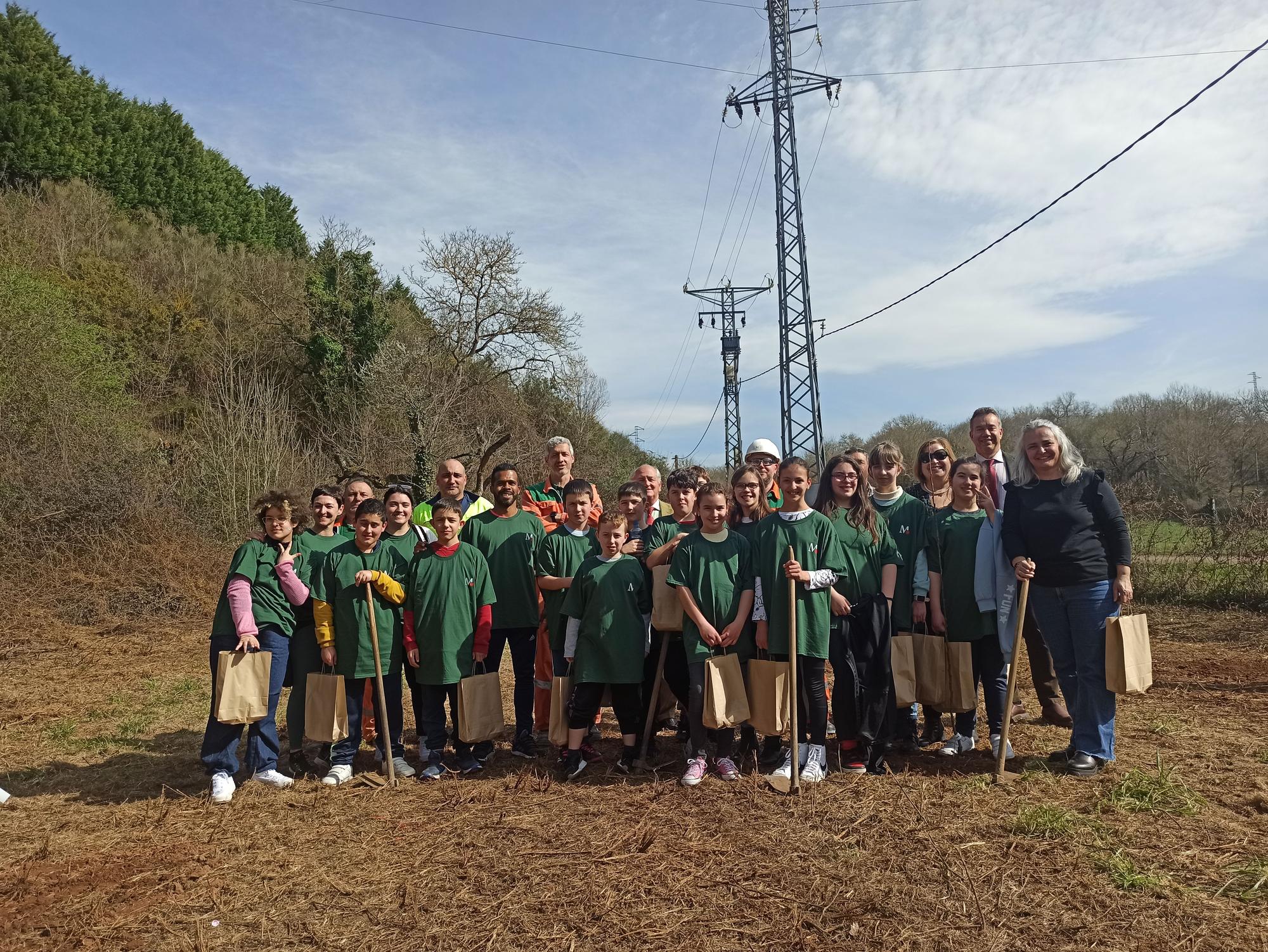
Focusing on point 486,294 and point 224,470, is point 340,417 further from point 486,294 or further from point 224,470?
point 224,470

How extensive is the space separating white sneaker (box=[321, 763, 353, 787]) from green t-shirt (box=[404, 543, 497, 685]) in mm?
751

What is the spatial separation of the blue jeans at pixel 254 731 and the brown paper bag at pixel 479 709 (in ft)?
3.96

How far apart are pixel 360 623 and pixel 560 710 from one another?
4.64ft

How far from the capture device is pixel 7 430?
41.9ft

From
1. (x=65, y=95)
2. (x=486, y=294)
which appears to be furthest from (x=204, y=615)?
(x=65, y=95)

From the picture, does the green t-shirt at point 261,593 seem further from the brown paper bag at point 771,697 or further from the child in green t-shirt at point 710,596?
Result: the brown paper bag at point 771,697

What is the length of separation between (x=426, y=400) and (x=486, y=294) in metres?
4.80

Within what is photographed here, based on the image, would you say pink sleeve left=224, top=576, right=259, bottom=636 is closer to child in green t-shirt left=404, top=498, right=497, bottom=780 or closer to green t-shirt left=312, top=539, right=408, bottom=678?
green t-shirt left=312, top=539, right=408, bottom=678

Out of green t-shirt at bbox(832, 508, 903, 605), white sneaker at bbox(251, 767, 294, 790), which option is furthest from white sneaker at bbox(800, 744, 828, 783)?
white sneaker at bbox(251, 767, 294, 790)

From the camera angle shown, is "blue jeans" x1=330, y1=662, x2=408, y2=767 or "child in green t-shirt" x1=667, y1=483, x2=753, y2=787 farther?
"blue jeans" x1=330, y1=662, x2=408, y2=767

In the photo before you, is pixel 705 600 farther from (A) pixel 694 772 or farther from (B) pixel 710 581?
(A) pixel 694 772

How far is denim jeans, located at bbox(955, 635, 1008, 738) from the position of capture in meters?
5.34

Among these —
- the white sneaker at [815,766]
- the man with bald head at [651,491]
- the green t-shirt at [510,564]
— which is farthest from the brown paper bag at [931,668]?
the green t-shirt at [510,564]

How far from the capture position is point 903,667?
5.12m
